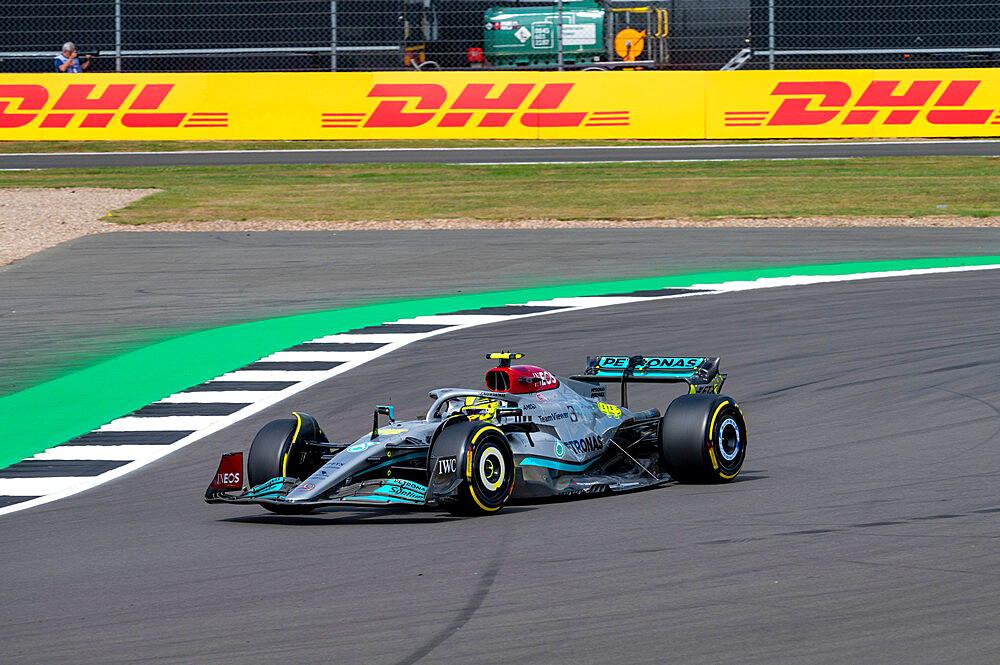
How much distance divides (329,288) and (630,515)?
9856 millimetres

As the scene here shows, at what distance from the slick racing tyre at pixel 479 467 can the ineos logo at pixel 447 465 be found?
0.9 inches

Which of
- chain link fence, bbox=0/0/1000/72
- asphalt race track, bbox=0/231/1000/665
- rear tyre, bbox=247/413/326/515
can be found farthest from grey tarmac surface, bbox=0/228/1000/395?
chain link fence, bbox=0/0/1000/72

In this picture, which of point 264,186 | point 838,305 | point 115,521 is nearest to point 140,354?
point 115,521

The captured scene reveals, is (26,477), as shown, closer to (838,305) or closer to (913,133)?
(838,305)

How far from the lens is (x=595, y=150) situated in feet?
101

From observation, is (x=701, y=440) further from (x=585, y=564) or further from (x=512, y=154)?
(x=512, y=154)

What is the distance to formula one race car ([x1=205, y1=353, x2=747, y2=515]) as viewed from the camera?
7.09 m

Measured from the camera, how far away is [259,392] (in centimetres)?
1117

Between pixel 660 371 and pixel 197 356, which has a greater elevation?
pixel 660 371

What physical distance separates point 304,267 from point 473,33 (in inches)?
715

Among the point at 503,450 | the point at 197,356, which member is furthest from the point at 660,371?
the point at 197,356

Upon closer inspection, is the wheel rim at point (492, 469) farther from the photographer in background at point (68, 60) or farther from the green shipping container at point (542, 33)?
the green shipping container at point (542, 33)

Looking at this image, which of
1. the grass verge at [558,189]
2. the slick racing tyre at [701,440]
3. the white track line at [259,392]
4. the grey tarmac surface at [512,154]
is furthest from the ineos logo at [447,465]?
the grey tarmac surface at [512,154]

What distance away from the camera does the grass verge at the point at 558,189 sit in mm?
22875
